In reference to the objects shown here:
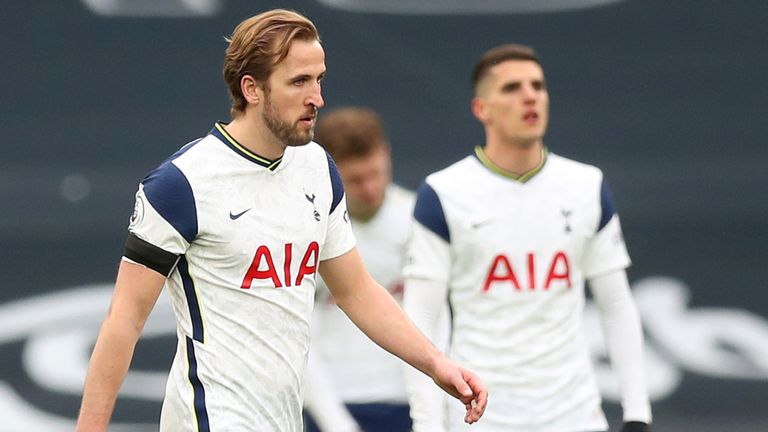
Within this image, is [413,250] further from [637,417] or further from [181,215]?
[181,215]

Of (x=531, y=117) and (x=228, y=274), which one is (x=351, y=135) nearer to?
(x=531, y=117)

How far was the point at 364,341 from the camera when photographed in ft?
20.8

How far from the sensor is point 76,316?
8.70 meters

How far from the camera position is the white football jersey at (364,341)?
6.28 m

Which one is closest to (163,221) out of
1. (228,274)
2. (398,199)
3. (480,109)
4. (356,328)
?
(228,274)

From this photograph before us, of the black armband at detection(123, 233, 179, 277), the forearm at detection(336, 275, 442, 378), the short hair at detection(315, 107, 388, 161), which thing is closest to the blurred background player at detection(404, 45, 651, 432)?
the short hair at detection(315, 107, 388, 161)

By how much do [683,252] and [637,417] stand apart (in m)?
3.59

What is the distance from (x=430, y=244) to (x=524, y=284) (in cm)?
37

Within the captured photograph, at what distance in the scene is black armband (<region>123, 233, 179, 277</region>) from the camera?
12.9ft

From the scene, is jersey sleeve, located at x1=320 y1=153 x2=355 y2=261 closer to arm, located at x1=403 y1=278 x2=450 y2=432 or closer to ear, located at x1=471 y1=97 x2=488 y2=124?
arm, located at x1=403 y1=278 x2=450 y2=432

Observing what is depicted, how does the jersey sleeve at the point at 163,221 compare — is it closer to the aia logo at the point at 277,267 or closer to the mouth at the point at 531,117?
the aia logo at the point at 277,267

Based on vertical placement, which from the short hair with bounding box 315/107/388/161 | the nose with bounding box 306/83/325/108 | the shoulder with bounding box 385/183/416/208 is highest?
the short hair with bounding box 315/107/388/161

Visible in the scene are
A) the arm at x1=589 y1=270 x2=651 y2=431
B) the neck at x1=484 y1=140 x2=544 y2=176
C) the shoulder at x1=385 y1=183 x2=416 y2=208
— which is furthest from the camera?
the shoulder at x1=385 y1=183 x2=416 y2=208

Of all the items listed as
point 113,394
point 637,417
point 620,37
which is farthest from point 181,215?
point 620,37
